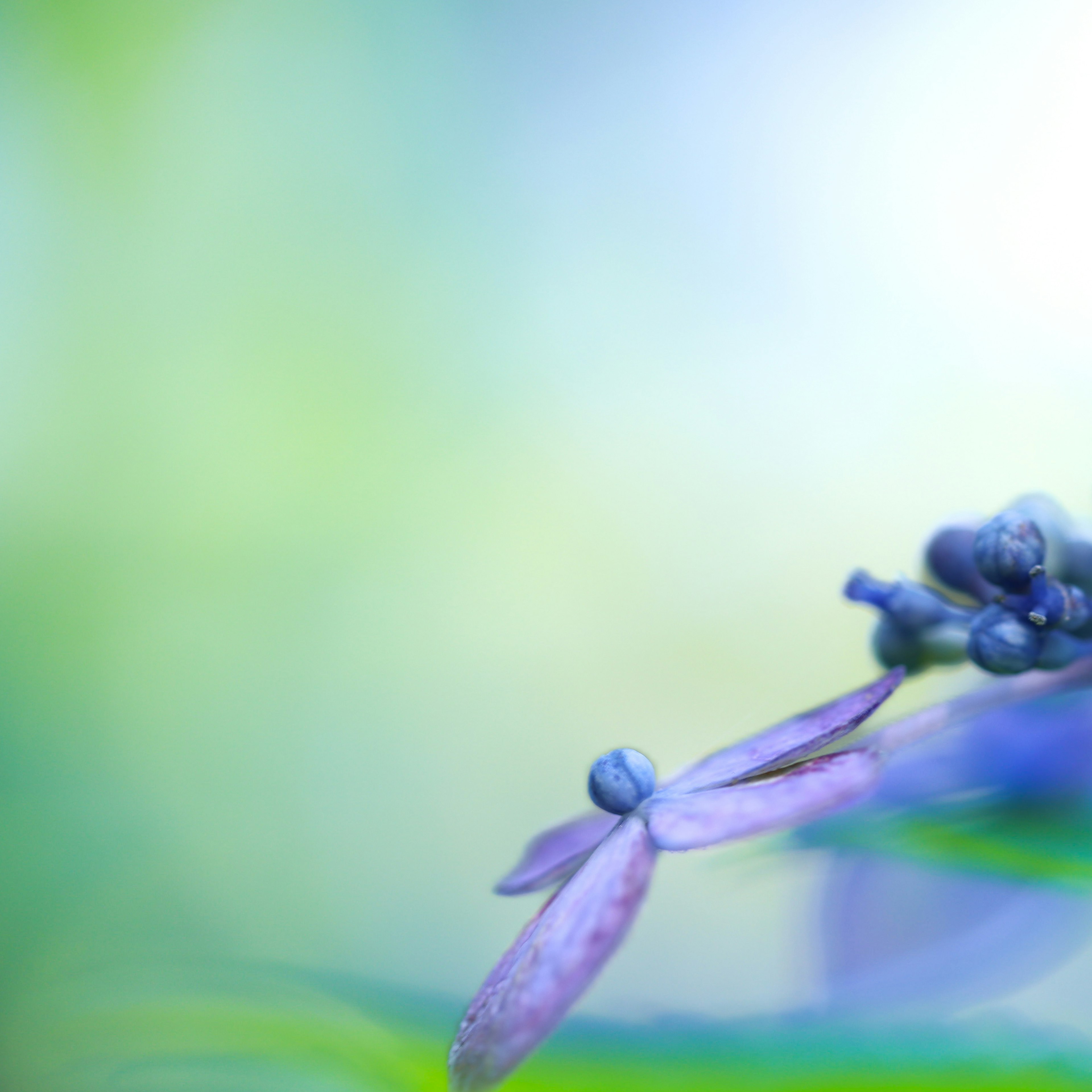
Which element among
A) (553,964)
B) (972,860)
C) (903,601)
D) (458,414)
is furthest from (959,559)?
(458,414)

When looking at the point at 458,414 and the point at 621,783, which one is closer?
the point at 621,783

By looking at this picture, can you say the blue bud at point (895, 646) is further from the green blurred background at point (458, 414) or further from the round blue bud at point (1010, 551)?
the green blurred background at point (458, 414)

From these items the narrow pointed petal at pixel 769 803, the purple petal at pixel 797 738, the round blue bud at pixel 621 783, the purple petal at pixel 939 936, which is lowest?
the purple petal at pixel 939 936

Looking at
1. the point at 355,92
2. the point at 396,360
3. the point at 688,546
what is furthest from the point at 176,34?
the point at 688,546

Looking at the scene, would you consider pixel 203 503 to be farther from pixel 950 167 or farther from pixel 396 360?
pixel 950 167

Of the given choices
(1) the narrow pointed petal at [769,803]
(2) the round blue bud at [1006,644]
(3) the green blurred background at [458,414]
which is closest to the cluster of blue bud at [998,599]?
(2) the round blue bud at [1006,644]

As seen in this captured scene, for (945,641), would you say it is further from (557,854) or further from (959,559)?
(557,854)

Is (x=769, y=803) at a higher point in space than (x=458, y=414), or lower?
lower
